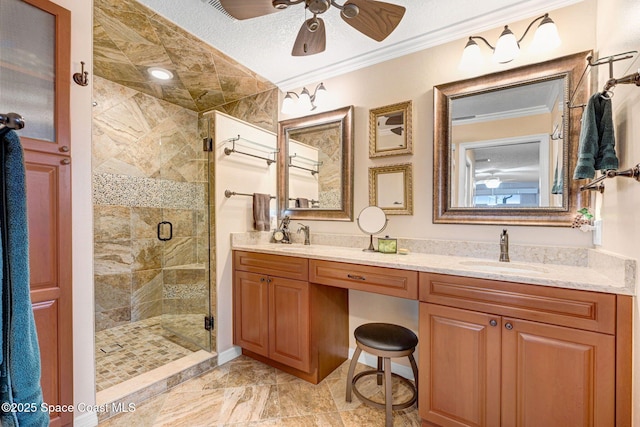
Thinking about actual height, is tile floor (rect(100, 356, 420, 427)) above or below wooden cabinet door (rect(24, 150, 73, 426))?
below

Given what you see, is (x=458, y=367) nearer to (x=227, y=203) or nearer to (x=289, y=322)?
(x=289, y=322)

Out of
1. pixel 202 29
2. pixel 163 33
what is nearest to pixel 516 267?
pixel 202 29

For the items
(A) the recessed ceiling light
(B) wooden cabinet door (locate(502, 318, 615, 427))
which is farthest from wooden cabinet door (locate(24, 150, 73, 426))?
(B) wooden cabinet door (locate(502, 318, 615, 427))

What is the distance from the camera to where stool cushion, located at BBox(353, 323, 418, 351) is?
65.1 inches

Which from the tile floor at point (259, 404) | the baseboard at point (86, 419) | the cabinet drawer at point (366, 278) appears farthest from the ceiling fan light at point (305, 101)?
the baseboard at point (86, 419)

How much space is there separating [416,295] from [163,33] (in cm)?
251

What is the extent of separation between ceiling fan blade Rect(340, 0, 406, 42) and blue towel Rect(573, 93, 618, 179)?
989 mm

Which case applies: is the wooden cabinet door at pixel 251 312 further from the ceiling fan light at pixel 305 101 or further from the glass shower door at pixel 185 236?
the ceiling fan light at pixel 305 101

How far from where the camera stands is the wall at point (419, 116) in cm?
168

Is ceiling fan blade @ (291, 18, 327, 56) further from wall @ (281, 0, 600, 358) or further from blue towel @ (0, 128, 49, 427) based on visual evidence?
blue towel @ (0, 128, 49, 427)

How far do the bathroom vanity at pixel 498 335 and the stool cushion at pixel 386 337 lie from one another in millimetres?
144

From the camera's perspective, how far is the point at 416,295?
5.17 feet

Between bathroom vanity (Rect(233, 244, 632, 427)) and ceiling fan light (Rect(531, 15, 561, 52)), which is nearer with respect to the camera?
bathroom vanity (Rect(233, 244, 632, 427))

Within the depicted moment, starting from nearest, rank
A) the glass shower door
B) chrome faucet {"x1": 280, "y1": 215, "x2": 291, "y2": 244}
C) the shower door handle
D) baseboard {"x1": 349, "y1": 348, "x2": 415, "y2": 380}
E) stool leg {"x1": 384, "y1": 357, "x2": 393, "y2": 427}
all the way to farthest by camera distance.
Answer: stool leg {"x1": 384, "y1": 357, "x2": 393, "y2": 427}, baseboard {"x1": 349, "y1": 348, "x2": 415, "y2": 380}, the glass shower door, chrome faucet {"x1": 280, "y1": 215, "x2": 291, "y2": 244}, the shower door handle
